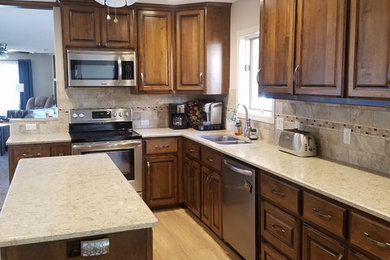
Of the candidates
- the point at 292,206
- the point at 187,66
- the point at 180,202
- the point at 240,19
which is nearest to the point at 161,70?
the point at 187,66

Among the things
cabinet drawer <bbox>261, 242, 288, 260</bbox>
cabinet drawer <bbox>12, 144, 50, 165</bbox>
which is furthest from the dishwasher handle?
cabinet drawer <bbox>12, 144, 50, 165</bbox>

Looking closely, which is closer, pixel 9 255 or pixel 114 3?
pixel 9 255

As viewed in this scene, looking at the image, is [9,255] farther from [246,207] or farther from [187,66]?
[187,66]

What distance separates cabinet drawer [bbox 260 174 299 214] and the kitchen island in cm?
97

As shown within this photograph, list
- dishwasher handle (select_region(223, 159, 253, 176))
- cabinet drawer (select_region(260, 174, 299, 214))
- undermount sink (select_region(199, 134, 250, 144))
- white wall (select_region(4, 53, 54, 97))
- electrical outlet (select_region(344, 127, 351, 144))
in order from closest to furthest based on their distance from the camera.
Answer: cabinet drawer (select_region(260, 174, 299, 214)), electrical outlet (select_region(344, 127, 351, 144)), dishwasher handle (select_region(223, 159, 253, 176)), undermount sink (select_region(199, 134, 250, 144)), white wall (select_region(4, 53, 54, 97))

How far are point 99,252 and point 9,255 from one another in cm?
34

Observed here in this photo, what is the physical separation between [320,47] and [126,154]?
8.00 ft

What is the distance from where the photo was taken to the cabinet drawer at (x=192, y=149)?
379cm

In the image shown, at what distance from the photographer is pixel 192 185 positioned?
Result: 13.1 feet

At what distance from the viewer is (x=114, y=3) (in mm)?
2680

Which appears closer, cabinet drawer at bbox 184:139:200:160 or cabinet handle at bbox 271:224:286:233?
cabinet handle at bbox 271:224:286:233

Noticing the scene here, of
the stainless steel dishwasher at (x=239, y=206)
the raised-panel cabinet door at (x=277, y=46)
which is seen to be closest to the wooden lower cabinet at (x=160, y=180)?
the stainless steel dishwasher at (x=239, y=206)

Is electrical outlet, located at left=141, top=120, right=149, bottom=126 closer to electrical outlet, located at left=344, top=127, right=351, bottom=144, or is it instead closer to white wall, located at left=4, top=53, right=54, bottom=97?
electrical outlet, located at left=344, top=127, right=351, bottom=144

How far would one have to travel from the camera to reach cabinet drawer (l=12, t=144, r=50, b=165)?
373 centimetres
